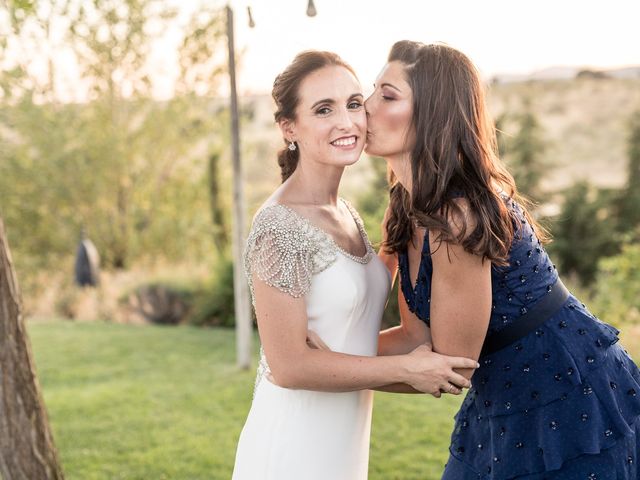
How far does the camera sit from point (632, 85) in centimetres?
4725

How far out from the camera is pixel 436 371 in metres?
2.30

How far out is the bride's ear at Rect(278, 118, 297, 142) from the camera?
262 centimetres

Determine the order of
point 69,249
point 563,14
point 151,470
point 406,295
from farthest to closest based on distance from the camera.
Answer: point 563,14
point 69,249
point 151,470
point 406,295

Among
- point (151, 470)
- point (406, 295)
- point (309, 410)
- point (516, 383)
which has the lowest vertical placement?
point (151, 470)

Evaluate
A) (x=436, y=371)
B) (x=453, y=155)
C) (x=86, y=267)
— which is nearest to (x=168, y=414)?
(x=436, y=371)

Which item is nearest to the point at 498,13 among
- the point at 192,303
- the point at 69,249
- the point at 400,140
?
the point at 69,249

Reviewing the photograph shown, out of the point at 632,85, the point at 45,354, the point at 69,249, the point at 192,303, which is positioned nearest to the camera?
the point at 45,354

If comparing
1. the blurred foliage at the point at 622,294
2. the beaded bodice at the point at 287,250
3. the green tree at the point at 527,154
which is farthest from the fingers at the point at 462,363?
the green tree at the point at 527,154

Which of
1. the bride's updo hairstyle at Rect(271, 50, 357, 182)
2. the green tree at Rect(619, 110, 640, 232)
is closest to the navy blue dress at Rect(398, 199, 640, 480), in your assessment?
the bride's updo hairstyle at Rect(271, 50, 357, 182)

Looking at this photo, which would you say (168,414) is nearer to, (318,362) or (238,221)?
(238,221)

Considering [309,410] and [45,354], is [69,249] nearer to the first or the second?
[45,354]

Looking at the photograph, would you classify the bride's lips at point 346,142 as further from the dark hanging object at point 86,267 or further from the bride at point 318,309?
the dark hanging object at point 86,267

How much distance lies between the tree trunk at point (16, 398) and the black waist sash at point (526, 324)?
1819mm

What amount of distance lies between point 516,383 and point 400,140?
79 centimetres
